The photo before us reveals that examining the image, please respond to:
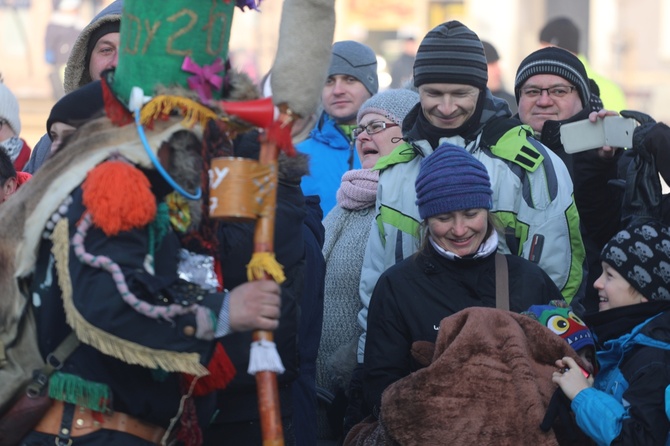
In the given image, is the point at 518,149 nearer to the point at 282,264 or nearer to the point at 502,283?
the point at 502,283

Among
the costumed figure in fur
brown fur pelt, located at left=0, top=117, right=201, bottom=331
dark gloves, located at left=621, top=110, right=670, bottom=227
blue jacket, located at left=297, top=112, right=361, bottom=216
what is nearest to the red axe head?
the costumed figure in fur

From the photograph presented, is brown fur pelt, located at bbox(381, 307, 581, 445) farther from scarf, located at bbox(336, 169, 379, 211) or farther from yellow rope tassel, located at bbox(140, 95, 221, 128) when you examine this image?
scarf, located at bbox(336, 169, 379, 211)

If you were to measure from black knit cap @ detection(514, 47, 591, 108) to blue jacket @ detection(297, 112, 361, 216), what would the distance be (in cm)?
106

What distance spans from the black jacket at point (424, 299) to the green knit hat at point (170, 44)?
1.14 metres

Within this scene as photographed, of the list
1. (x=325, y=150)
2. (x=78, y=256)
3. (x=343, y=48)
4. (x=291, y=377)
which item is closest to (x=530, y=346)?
(x=291, y=377)

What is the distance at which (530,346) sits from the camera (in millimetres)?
3820

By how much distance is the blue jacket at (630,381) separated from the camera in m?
3.55

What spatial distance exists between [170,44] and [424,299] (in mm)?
1351

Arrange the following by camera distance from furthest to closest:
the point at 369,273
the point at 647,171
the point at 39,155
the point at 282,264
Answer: the point at 39,155 < the point at 369,273 < the point at 647,171 < the point at 282,264

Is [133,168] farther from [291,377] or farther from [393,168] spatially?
[393,168]

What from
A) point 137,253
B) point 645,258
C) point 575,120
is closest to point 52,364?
point 137,253

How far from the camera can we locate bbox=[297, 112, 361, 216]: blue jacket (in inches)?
235

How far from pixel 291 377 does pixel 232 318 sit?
0.96m

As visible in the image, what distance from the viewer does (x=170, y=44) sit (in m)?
3.38
